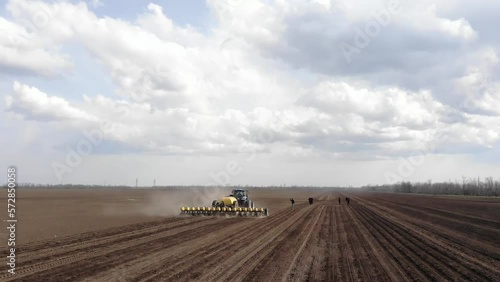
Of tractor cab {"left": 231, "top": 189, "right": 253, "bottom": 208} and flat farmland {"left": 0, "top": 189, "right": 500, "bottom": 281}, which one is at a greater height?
tractor cab {"left": 231, "top": 189, "right": 253, "bottom": 208}

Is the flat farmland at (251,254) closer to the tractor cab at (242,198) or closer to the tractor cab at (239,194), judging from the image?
the tractor cab at (242,198)

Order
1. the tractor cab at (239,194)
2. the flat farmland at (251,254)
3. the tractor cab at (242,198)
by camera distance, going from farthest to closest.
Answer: the tractor cab at (239,194)
the tractor cab at (242,198)
the flat farmland at (251,254)

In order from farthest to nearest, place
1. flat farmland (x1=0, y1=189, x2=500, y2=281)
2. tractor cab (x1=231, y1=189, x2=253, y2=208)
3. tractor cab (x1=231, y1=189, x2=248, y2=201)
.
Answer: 1. tractor cab (x1=231, y1=189, x2=248, y2=201)
2. tractor cab (x1=231, y1=189, x2=253, y2=208)
3. flat farmland (x1=0, y1=189, x2=500, y2=281)

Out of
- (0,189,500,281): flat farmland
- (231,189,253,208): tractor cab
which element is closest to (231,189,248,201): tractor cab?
(231,189,253,208): tractor cab

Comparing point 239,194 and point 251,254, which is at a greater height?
point 239,194

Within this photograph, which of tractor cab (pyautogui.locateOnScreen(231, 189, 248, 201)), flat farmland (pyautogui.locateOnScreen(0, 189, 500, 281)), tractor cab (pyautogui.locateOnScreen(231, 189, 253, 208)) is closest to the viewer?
flat farmland (pyautogui.locateOnScreen(0, 189, 500, 281))

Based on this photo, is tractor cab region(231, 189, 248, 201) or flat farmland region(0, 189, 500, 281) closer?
flat farmland region(0, 189, 500, 281)

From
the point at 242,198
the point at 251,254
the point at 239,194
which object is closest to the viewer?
the point at 251,254

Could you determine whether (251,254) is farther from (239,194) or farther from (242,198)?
(239,194)

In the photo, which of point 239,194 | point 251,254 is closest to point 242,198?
point 239,194

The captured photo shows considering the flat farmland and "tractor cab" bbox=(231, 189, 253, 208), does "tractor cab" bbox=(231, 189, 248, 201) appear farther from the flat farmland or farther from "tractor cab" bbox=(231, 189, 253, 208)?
the flat farmland

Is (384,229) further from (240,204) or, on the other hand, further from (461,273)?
(240,204)

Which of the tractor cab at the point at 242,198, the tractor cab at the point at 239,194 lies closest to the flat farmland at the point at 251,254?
the tractor cab at the point at 242,198

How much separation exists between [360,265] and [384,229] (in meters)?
13.1
